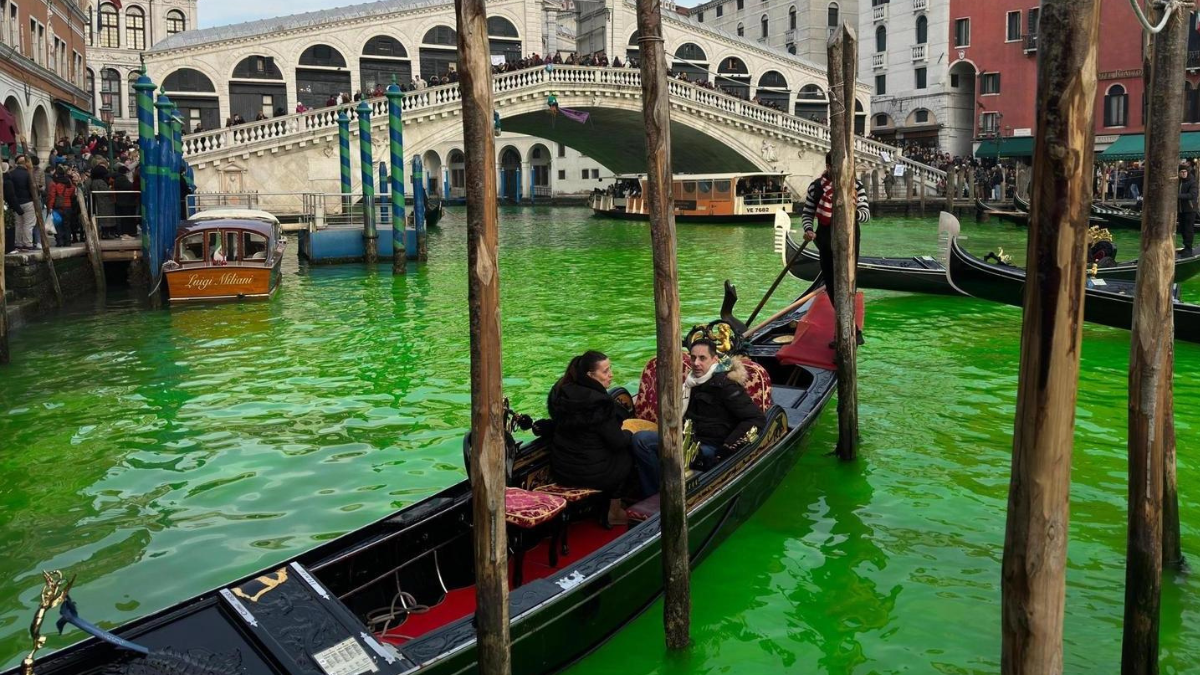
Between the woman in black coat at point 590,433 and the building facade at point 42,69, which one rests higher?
the building facade at point 42,69

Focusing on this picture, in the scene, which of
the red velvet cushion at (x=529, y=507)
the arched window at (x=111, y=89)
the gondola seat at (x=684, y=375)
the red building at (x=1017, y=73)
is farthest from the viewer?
the arched window at (x=111, y=89)

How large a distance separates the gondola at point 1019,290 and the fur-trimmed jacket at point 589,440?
5.11 m

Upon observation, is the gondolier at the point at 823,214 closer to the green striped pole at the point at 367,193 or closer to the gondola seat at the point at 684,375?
the gondola seat at the point at 684,375

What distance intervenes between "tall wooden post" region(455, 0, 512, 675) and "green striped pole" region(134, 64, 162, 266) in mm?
Result: 10001

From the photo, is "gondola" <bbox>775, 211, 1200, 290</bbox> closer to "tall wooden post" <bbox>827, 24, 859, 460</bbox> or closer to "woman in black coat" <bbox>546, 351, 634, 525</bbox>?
"tall wooden post" <bbox>827, 24, 859, 460</bbox>

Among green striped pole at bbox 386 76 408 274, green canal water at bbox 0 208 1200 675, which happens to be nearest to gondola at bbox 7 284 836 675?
green canal water at bbox 0 208 1200 675

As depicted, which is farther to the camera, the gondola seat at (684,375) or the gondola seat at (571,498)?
the gondola seat at (684,375)

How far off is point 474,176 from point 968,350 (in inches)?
271

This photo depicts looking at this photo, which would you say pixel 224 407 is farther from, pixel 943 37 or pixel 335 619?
pixel 943 37

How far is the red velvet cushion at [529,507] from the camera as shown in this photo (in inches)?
141

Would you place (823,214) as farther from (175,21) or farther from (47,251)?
(175,21)

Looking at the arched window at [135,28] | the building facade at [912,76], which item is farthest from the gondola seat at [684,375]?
the arched window at [135,28]

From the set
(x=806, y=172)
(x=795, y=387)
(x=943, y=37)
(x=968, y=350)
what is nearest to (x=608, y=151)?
(x=806, y=172)

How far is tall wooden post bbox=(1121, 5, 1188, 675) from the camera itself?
307cm
